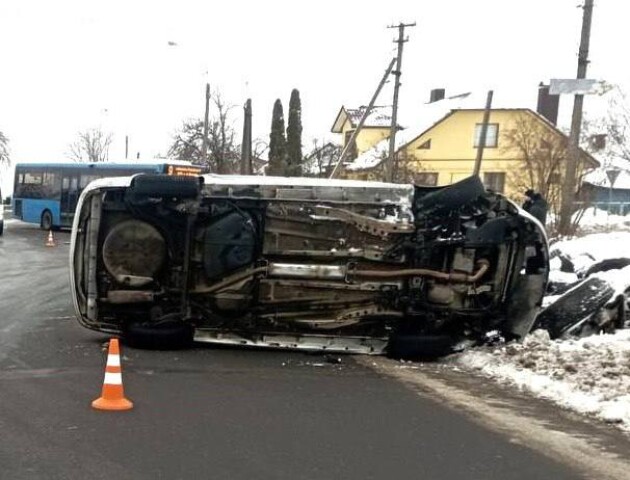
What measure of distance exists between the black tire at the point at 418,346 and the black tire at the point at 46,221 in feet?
85.0

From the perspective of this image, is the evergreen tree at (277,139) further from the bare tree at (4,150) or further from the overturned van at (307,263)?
the overturned van at (307,263)

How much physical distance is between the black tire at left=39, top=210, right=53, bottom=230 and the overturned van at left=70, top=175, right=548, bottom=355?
79.5 feet

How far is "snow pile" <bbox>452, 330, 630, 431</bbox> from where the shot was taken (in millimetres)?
5887

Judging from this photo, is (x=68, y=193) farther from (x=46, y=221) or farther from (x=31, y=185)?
(x=31, y=185)

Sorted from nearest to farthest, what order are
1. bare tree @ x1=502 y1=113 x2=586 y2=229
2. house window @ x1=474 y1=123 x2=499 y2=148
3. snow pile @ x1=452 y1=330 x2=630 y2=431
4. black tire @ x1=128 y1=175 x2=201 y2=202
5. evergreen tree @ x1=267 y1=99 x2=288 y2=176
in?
snow pile @ x1=452 y1=330 x2=630 y2=431
black tire @ x1=128 y1=175 x2=201 y2=202
bare tree @ x1=502 y1=113 x2=586 y2=229
house window @ x1=474 y1=123 x2=499 y2=148
evergreen tree @ x1=267 y1=99 x2=288 y2=176

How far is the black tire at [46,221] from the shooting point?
30500 millimetres

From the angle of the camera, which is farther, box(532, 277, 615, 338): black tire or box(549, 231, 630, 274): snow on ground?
box(549, 231, 630, 274): snow on ground

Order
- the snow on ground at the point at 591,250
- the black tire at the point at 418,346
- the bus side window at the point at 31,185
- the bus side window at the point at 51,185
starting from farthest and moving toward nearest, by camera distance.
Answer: the bus side window at the point at 31,185, the bus side window at the point at 51,185, the snow on ground at the point at 591,250, the black tire at the point at 418,346

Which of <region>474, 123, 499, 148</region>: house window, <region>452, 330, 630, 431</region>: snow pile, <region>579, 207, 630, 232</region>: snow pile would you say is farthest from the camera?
<region>474, 123, 499, 148</region>: house window

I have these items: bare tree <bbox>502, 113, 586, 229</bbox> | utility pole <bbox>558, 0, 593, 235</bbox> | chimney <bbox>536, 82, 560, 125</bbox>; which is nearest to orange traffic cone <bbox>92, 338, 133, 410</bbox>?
utility pole <bbox>558, 0, 593, 235</bbox>

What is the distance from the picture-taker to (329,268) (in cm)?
768

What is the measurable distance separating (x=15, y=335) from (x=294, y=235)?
11.9 feet

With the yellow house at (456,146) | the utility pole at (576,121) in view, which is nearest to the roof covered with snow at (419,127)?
the yellow house at (456,146)

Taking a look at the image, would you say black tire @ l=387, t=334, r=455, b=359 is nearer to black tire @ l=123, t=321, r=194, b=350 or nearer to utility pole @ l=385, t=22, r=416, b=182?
black tire @ l=123, t=321, r=194, b=350
